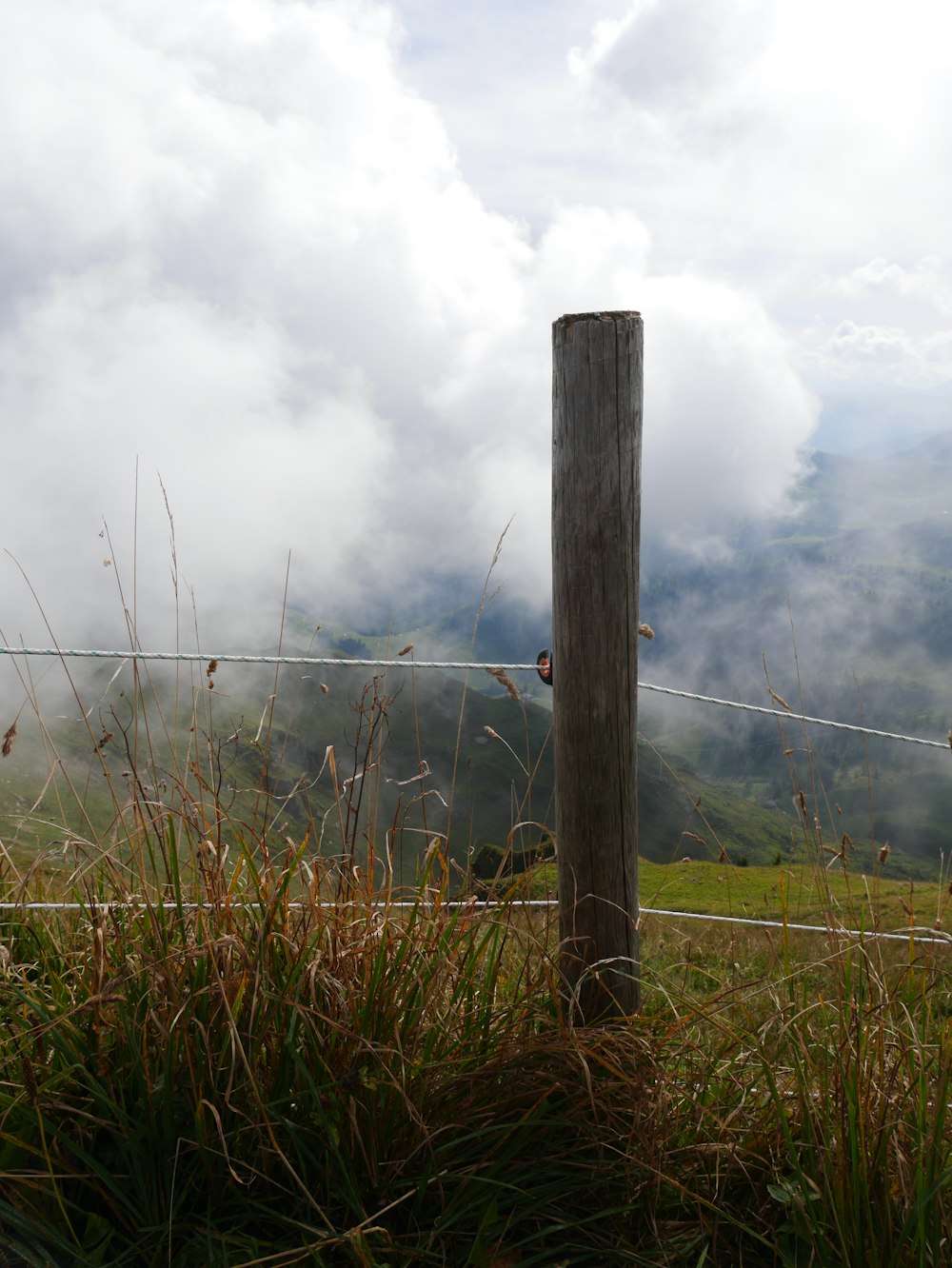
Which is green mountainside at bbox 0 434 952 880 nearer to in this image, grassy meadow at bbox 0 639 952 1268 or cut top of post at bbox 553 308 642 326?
grassy meadow at bbox 0 639 952 1268

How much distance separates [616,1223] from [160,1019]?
4.45 feet

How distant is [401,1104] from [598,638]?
1.52 metres

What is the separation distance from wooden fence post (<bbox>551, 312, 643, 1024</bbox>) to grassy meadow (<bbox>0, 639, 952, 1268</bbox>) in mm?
226

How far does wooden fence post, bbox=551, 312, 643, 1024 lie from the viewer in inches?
121

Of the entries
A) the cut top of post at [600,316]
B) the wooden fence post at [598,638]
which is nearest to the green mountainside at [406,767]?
the wooden fence post at [598,638]

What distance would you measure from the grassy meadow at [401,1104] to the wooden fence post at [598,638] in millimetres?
226

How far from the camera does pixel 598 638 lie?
10.2 feet

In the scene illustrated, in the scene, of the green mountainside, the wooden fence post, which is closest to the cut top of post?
the wooden fence post

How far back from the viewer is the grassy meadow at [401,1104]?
238cm

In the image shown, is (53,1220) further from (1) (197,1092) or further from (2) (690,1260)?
(2) (690,1260)

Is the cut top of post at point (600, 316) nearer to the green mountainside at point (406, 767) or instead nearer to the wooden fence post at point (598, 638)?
the wooden fence post at point (598, 638)

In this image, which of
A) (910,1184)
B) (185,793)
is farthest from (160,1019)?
(910,1184)

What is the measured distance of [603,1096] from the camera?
8.74 feet

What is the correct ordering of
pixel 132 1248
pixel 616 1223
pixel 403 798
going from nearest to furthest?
pixel 132 1248 < pixel 616 1223 < pixel 403 798
